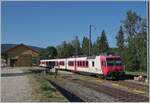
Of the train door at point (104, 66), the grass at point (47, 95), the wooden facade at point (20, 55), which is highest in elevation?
the wooden facade at point (20, 55)

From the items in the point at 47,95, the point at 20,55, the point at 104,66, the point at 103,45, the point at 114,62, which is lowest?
the point at 47,95

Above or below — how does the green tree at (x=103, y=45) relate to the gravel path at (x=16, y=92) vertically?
above

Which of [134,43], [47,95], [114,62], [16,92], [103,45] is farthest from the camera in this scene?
[103,45]

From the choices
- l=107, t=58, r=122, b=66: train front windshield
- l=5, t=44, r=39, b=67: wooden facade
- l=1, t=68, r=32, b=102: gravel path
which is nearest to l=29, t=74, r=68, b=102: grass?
l=1, t=68, r=32, b=102: gravel path

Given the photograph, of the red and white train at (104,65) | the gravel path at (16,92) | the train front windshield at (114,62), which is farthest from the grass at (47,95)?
the train front windshield at (114,62)

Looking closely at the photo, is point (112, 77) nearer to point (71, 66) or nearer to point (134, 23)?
point (71, 66)

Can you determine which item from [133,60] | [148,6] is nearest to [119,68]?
[148,6]

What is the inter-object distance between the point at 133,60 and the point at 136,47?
13.5ft

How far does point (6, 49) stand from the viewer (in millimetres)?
144250

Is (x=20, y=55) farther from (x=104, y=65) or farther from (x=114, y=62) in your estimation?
(x=114, y=62)

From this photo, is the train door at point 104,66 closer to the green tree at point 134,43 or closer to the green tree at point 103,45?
the green tree at point 134,43

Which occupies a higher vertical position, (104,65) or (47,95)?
(104,65)

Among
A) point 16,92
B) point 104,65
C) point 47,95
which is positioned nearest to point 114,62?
point 104,65

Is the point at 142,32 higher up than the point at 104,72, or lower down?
higher up
